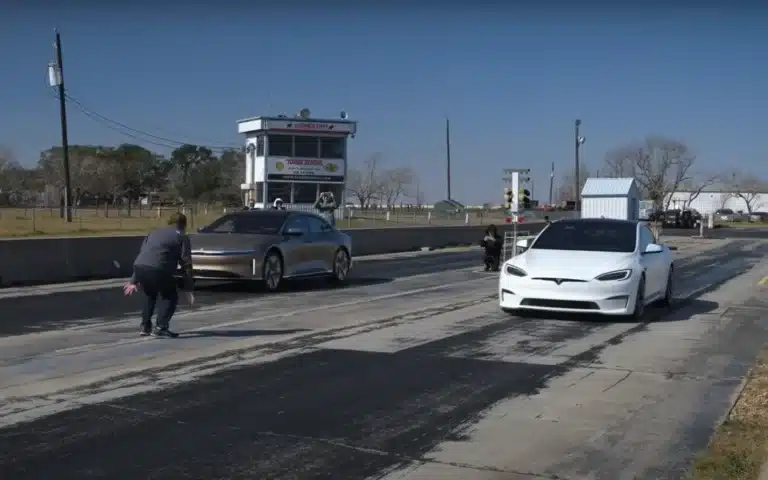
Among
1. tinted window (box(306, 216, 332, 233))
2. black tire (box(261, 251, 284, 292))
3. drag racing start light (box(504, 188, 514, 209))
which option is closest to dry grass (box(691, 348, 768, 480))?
black tire (box(261, 251, 284, 292))

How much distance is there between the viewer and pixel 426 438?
6438mm

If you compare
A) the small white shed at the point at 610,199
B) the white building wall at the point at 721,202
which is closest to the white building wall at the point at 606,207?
the small white shed at the point at 610,199

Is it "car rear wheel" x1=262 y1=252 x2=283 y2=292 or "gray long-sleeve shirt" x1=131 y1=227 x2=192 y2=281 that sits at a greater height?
"gray long-sleeve shirt" x1=131 y1=227 x2=192 y2=281

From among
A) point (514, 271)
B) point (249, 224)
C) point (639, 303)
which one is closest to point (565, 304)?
point (514, 271)

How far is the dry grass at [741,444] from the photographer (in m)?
5.69

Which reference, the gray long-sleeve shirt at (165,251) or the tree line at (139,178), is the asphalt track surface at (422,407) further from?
the tree line at (139,178)

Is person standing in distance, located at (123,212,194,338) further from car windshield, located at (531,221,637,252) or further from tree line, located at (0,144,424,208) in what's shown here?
tree line, located at (0,144,424,208)

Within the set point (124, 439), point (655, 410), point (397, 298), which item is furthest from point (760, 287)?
point (124, 439)

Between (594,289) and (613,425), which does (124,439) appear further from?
(594,289)

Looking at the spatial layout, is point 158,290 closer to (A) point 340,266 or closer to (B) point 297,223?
(B) point 297,223

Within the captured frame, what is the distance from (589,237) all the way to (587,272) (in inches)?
60.6

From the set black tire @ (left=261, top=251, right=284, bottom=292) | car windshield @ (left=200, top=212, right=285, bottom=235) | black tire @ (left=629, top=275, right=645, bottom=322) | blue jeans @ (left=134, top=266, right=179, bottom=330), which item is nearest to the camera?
blue jeans @ (left=134, top=266, right=179, bottom=330)

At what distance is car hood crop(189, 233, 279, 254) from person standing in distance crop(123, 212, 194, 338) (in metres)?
5.30

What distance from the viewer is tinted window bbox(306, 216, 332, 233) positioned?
720 inches
